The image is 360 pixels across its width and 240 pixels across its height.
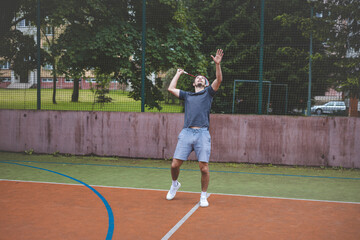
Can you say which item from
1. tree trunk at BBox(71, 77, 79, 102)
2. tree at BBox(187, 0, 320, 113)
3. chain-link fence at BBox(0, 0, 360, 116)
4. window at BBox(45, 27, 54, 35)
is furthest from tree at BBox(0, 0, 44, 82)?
tree at BBox(187, 0, 320, 113)

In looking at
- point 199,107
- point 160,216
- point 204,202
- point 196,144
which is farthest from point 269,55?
point 160,216

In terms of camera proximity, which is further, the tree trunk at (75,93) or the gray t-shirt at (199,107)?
the tree trunk at (75,93)

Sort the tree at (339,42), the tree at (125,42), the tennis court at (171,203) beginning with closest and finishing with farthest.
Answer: the tennis court at (171,203)
the tree at (339,42)
the tree at (125,42)

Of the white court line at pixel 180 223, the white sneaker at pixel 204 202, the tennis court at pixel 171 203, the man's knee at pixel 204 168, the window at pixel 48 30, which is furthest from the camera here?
the window at pixel 48 30

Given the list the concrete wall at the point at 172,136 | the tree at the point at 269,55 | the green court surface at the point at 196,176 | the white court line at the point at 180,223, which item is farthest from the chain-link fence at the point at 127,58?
the white court line at the point at 180,223

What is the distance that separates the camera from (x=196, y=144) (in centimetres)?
655

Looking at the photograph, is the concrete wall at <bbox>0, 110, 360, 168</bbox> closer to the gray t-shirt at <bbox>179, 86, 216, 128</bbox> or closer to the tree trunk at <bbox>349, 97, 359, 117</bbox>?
the tree trunk at <bbox>349, 97, 359, 117</bbox>

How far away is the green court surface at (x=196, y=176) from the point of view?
773cm

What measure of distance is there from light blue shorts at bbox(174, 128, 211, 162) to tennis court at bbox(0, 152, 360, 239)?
78 cm

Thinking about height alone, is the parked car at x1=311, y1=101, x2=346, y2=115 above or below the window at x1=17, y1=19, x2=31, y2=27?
below

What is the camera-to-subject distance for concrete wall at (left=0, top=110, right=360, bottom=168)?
10242 millimetres

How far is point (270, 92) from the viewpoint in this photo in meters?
13.3

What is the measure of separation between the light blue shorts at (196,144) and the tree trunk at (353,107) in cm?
546

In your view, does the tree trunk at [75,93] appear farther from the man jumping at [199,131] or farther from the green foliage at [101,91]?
the man jumping at [199,131]
